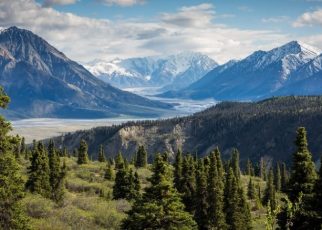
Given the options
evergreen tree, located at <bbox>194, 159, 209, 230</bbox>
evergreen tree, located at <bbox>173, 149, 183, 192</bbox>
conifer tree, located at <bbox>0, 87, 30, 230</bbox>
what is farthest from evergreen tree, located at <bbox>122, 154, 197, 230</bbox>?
evergreen tree, located at <bbox>173, 149, 183, 192</bbox>

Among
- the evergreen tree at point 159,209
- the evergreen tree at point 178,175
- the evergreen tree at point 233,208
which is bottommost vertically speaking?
the evergreen tree at point 233,208

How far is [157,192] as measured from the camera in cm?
3091

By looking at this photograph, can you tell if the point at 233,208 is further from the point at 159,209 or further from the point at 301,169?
the point at 159,209

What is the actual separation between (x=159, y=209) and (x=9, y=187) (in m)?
8.54

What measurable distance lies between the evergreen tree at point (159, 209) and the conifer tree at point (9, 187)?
644 centimetres

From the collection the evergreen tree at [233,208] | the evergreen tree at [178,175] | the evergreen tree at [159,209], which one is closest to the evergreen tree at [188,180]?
the evergreen tree at [178,175]

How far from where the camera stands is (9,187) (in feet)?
93.2

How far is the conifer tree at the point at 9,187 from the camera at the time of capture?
2814 centimetres

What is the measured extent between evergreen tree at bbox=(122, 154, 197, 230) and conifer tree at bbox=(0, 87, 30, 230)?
644 cm

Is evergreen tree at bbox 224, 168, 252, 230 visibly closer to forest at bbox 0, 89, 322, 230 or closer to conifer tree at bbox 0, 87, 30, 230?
forest at bbox 0, 89, 322, 230

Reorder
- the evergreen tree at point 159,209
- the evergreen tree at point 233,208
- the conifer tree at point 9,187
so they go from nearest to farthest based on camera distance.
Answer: the conifer tree at point 9,187 < the evergreen tree at point 159,209 < the evergreen tree at point 233,208

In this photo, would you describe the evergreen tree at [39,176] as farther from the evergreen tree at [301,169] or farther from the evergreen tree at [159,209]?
the evergreen tree at [159,209]

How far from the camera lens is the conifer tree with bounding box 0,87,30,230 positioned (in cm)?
2814

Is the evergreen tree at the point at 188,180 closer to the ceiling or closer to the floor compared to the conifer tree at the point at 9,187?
closer to the floor
